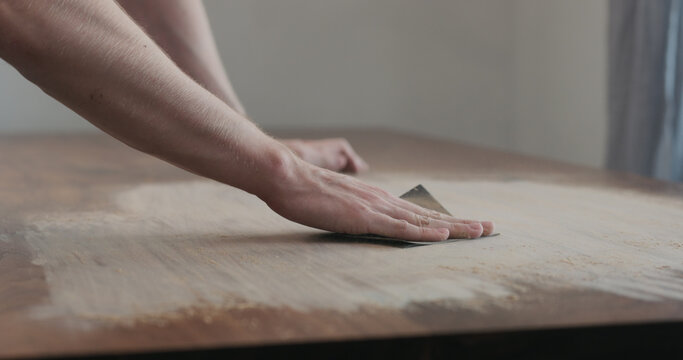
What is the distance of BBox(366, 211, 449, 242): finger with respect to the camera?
3.68ft

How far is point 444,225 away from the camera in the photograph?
45.4 inches

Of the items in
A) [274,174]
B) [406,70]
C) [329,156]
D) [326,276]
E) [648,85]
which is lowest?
[326,276]

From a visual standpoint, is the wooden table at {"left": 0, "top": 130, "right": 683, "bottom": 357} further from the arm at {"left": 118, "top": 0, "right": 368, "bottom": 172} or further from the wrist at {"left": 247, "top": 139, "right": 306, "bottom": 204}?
the arm at {"left": 118, "top": 0, "right": 368, "bottom": 172}

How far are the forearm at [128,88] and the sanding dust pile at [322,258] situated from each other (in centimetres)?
11

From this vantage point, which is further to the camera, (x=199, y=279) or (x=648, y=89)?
(x=648, y=89)

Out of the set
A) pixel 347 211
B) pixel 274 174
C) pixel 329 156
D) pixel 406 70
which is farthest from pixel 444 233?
pixel 406 70

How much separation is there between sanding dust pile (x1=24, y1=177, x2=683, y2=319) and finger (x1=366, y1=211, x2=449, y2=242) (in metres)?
0.02

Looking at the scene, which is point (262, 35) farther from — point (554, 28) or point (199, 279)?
point (199, 279)

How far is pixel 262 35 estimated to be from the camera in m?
3.62

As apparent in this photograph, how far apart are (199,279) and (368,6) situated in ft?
9.54

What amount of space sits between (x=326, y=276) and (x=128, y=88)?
336 millimetres

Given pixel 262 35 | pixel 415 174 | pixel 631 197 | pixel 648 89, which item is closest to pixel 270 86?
pixel 262 35

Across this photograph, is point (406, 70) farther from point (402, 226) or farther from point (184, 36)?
point (402, 226)

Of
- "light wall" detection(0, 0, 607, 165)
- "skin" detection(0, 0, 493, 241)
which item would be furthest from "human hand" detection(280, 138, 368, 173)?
"light wall" detection(0, 0, 607, 165)
